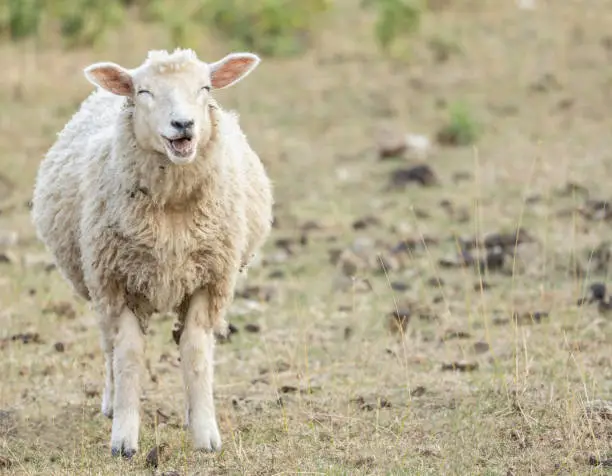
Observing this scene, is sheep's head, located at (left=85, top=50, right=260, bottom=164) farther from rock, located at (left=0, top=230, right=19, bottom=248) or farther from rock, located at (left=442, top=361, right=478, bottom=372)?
rock, located at (left=0, top=230, right=19, bottom=248)

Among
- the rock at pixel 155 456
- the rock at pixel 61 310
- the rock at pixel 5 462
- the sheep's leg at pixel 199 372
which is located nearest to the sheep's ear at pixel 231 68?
the sheep's leg at pixel 199 372

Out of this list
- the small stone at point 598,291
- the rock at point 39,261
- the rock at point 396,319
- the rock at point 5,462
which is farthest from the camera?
the rock at point 39,261

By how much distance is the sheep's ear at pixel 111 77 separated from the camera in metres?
5.77

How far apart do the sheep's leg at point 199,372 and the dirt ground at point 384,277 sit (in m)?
0.09

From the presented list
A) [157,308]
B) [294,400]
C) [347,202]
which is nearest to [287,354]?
[294,400]

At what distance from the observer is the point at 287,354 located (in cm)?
716

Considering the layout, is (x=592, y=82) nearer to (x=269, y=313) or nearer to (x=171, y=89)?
(x=269, y=313)

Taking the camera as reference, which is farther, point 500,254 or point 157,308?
point 500,254

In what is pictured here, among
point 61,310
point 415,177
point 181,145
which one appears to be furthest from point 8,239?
point 181,145

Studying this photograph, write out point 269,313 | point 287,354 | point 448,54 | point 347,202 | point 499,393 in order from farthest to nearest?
1. point 448,54
2. point 347,202
3. point 269,313
4. point 287,354
5. point 499,393

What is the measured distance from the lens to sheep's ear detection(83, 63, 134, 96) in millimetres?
5773

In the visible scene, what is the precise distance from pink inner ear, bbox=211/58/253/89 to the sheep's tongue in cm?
55

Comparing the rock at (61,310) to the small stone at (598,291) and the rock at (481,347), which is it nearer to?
the rock at (481,347)

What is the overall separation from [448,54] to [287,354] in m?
A: 9.02
